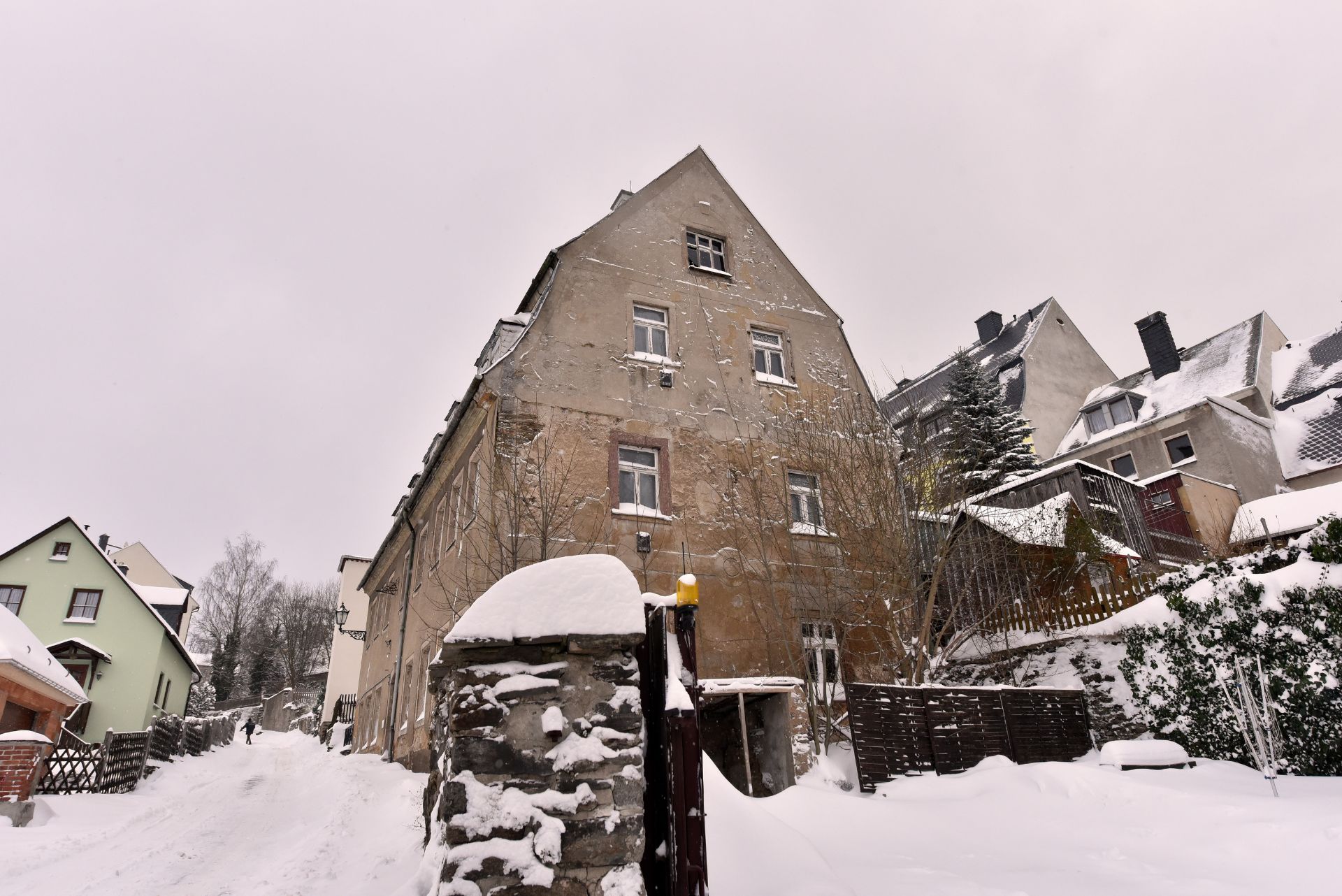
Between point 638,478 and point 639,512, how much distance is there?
77 cm

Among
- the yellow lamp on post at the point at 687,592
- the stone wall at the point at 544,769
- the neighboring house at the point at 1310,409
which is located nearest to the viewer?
the stone wall at the point at 544,769

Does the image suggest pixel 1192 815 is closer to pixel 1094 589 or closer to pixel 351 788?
pixel 1094 589

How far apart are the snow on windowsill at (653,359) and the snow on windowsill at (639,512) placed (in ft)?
9.96

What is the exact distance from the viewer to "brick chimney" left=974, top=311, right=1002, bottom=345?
119ft

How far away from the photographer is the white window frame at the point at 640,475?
527 inches

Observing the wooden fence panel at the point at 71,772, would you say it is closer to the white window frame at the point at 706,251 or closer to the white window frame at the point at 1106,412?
the white window frame at the point at 706,251

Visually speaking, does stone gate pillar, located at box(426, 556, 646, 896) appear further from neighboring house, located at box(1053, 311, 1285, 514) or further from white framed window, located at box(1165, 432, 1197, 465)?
white framed window, located at box(1165, 432, 1197, 465)

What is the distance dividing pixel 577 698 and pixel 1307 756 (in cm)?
862

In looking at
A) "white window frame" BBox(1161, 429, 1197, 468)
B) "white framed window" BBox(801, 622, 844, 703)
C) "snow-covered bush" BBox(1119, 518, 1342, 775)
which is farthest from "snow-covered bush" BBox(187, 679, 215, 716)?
"white window frame" BBox(1161, 429, 1197, 468)

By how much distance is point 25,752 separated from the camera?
32.5ft

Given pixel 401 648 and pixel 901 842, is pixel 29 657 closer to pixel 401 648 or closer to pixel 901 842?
pixel 401 648

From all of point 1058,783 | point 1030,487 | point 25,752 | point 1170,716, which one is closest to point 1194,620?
point 1170,716

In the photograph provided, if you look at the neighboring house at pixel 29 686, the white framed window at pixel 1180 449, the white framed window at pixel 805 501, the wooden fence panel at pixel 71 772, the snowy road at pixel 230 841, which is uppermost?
the white framed window at pixel 1180 449

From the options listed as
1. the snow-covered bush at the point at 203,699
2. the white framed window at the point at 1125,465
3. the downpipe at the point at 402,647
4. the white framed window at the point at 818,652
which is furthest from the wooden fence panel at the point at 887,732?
the snow-covered bush at the point at 203,699
